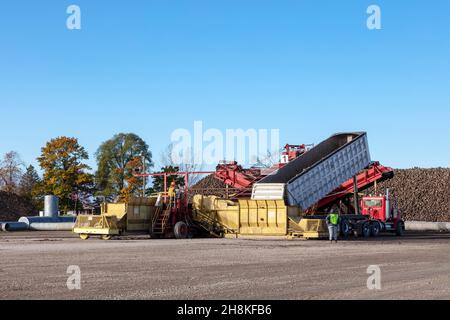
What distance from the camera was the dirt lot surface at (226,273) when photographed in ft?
39.9

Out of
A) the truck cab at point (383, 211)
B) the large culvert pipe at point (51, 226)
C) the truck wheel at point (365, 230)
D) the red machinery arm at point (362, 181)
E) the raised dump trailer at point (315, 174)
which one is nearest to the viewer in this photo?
the raised dump trailer at point (315, 174)

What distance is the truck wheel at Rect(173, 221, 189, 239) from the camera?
109 ft

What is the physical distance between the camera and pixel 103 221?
105ft

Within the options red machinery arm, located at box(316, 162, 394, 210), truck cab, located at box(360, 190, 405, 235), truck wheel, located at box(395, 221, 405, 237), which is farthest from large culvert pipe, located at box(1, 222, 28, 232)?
truck wheel, located at box(395, 221, 405, 237)

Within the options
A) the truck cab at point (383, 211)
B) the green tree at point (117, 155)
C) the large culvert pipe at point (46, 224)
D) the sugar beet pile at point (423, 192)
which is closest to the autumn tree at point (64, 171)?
the green tree at point (117, 155)

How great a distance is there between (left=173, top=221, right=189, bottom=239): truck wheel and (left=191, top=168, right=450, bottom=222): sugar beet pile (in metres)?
20.0

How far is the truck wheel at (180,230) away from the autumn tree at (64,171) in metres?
43.4

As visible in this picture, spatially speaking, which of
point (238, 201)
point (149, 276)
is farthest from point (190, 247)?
point (149, 276)

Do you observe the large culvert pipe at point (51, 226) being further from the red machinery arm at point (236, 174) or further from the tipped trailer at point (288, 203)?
the red machinery arm at point (236, 174)

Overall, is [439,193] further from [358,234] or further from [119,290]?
[119,290]

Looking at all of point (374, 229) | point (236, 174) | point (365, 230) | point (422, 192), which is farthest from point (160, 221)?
point (422, 192)

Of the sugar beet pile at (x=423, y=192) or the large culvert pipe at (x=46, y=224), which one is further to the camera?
the sugar beet pile at (x=423, y=192)

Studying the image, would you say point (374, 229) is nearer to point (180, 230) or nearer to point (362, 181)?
point (362, 181)
